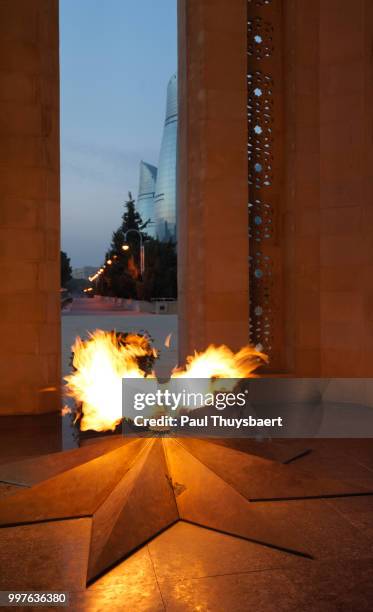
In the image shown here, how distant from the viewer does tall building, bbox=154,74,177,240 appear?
105375 mm

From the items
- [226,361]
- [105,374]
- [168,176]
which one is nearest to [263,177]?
[226,361]

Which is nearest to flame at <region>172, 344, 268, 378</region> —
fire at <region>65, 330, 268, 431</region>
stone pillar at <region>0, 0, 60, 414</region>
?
fire at <region>65, 330, 268, 431</region>

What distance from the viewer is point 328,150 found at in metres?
9.37

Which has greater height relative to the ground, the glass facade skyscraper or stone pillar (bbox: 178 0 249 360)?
the glass facade skyscraper

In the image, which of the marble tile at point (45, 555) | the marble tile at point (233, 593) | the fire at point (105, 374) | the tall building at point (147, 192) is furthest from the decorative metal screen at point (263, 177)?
the tall building at point (147, 192)

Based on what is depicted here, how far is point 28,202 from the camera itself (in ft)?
28.7

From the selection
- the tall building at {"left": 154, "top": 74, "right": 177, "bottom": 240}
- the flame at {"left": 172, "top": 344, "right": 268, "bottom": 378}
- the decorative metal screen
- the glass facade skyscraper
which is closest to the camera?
the flame at {"left": 172, "top": 344, "right": 268, "bottom": 378}

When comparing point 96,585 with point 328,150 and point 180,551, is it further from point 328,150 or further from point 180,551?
point 328,150

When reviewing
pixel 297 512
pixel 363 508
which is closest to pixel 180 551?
pixel 297 512

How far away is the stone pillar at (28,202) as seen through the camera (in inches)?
341

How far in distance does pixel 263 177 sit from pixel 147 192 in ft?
418

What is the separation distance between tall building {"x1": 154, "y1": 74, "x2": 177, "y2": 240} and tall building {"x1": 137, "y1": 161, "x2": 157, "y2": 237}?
55.0ft

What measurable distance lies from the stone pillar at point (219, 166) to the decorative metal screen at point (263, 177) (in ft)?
1.84

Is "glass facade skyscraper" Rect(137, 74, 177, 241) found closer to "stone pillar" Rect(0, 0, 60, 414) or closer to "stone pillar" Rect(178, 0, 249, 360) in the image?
"stone pillar" Rect(178, 0, 249, 360)
